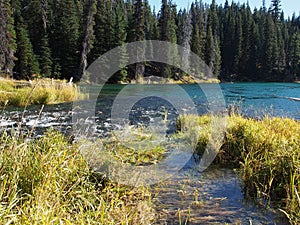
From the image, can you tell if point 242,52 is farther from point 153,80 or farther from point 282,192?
point 282,192

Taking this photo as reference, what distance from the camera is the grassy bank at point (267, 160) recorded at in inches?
141

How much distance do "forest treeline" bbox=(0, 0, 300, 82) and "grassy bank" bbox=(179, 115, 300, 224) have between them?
17.2 m

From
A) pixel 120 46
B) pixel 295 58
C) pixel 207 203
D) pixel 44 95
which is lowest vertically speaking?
pixel 207 203

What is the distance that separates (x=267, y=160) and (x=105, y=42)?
38.3 meters

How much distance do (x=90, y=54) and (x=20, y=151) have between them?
38867mm

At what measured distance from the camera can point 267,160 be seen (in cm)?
446

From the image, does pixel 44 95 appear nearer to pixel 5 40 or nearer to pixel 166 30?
pixel 5 40

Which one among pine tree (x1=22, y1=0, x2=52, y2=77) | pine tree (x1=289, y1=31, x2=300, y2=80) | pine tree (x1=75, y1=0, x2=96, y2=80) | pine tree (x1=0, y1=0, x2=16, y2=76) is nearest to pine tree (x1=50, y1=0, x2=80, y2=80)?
pine tree (x1=75, y1=0, x2=96, y2=80)

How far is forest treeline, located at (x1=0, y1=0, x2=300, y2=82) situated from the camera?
1283 inches

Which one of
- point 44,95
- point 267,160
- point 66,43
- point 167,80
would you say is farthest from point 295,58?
point 267,160

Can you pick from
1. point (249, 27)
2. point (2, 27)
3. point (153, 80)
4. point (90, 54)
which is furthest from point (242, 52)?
point (2, 27)

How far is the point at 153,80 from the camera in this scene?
42.1 meters

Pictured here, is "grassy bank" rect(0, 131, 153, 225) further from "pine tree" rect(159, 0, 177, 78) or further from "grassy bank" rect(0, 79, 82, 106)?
"pine tree" rect(159, 0, 177, 78)

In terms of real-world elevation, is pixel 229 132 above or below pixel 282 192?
above
